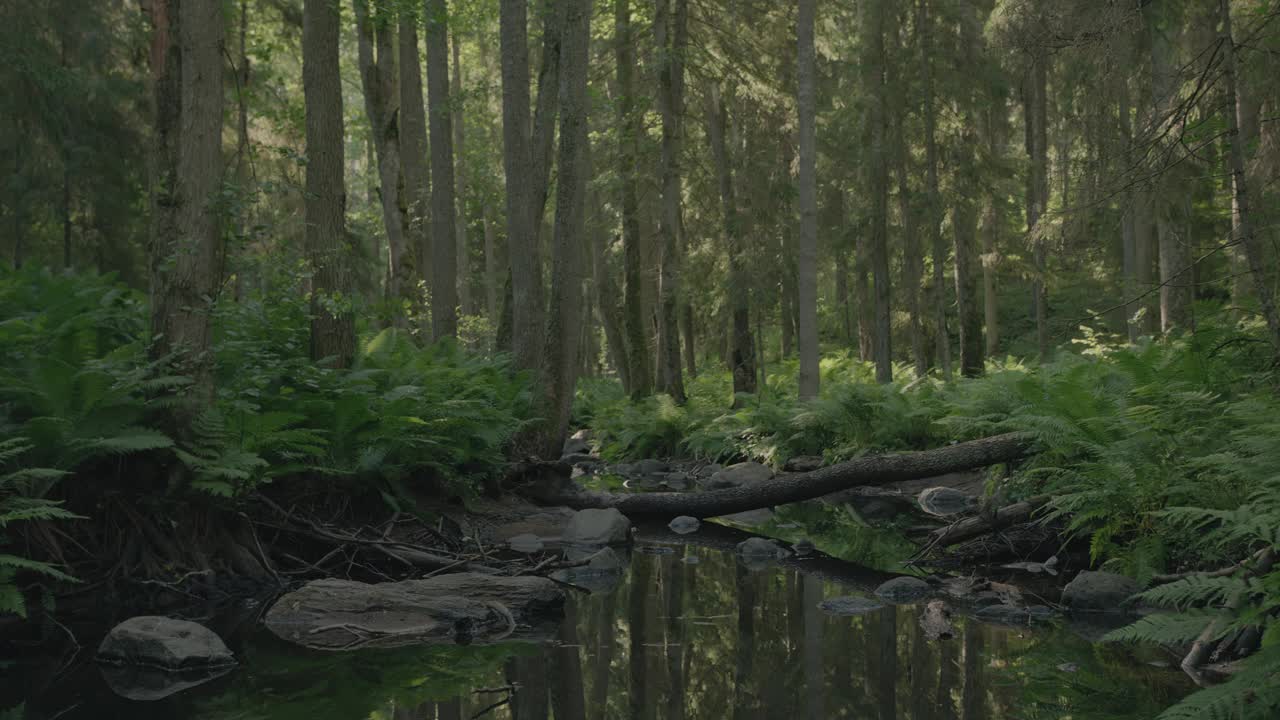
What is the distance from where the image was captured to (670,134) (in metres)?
16.8

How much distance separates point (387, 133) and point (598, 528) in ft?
26.8

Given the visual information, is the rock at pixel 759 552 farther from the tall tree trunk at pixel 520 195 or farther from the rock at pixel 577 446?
the rock at pixel 577 446

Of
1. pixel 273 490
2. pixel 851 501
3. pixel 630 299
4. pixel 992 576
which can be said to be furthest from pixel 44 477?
pixel 630 299

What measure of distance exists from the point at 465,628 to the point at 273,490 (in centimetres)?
A: 253

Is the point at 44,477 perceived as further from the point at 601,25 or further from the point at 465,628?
the point at 601,25

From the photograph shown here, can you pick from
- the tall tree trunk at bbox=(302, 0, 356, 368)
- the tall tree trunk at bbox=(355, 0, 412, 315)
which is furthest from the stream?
the tall tree trunk at bbox=(355, 0, 412, 315)

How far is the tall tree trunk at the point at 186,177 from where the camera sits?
21.4 ft

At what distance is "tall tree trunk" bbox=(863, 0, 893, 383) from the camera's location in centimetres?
1702

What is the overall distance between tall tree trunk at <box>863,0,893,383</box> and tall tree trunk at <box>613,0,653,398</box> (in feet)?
13.9

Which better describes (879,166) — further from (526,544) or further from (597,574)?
(597,574)

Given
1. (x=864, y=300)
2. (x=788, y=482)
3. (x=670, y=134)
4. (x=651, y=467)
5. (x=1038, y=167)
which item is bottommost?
(x=651, y=467)

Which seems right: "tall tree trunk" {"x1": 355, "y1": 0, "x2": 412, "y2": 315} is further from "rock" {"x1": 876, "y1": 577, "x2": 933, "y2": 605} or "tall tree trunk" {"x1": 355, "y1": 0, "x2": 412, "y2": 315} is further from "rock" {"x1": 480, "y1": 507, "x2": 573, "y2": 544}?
"rock" {"x1": 876, "y1": 577, "x2": 933, "y2": 605}

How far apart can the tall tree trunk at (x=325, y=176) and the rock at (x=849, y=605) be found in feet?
15.3

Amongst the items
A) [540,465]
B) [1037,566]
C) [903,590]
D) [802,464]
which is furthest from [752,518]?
[903,590]
